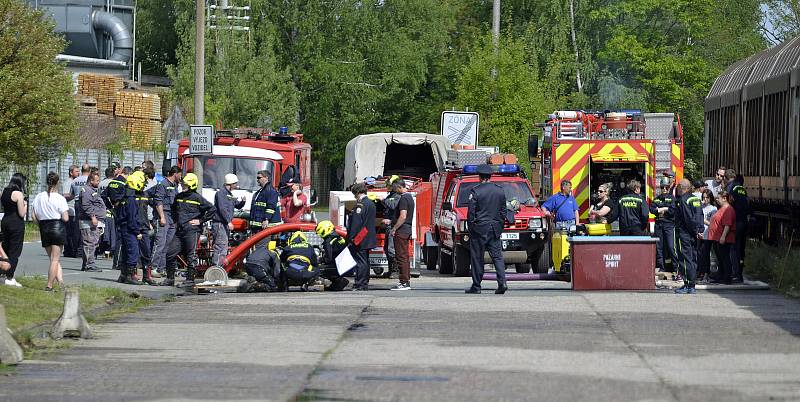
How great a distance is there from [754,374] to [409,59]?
62.6 m

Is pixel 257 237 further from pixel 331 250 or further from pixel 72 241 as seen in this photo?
pixel 72 241

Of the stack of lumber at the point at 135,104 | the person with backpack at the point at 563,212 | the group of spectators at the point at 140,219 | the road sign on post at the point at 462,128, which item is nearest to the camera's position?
the group of spectators at the point at 140,219

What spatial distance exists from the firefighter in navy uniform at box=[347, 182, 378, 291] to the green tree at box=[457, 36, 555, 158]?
2398cm

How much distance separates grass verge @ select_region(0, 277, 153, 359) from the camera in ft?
48.4

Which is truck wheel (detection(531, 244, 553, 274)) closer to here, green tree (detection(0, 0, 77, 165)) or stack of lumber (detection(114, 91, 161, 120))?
green tree (detection(0, 0, 77, 165))

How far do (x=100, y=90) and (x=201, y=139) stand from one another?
135ft

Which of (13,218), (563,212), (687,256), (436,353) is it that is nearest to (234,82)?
(563,212)

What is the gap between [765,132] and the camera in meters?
30.9

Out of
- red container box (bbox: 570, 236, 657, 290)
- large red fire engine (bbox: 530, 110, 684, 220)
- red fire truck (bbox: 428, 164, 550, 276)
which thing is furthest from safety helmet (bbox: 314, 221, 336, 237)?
large red fire engine (bbox: 530, 110, 684, 220)

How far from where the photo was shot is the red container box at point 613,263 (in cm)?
2233

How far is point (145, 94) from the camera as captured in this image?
70.9 meters

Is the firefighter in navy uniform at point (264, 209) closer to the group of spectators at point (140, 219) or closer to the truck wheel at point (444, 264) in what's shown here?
the group of spectators at point (140, 219)

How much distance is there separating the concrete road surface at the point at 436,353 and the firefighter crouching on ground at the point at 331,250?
2.53m

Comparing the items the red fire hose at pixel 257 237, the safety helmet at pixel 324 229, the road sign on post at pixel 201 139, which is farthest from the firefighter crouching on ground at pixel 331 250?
the road sign on post at pixel 201 139
